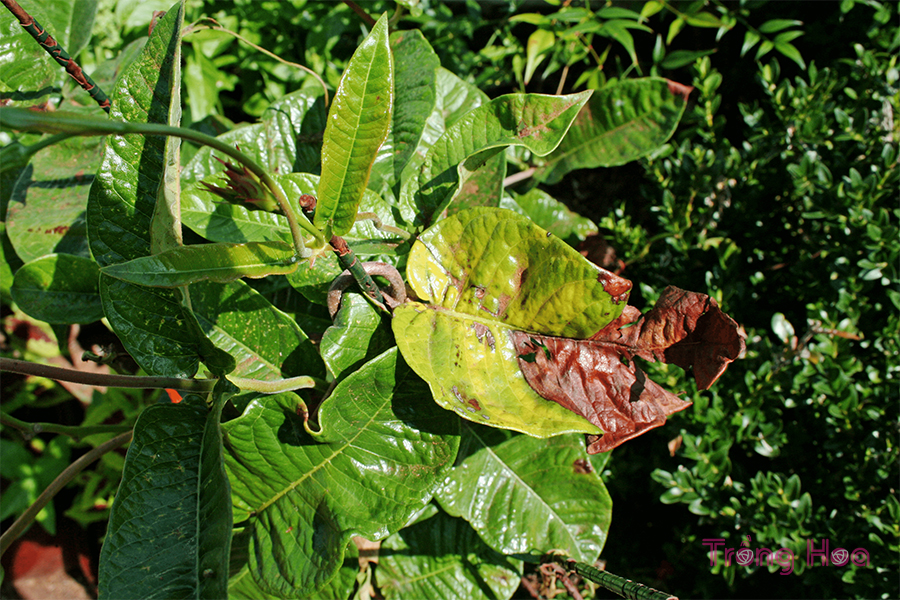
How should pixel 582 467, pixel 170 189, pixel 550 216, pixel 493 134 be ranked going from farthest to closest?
1. pixel 550 216
2. pixel 582 467
3. pixel 493 134
4. pixel 170 189

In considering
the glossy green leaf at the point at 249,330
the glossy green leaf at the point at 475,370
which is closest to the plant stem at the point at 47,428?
the glossy green leaf at the point at 249,330

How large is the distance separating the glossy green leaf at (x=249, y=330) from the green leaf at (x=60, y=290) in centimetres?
30

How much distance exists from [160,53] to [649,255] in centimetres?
140

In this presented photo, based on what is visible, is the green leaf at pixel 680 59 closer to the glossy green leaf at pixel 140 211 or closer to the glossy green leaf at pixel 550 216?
the glossy green leaf at pixel 550 216

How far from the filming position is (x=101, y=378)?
32.1 inches

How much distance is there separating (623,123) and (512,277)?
564 millimetres

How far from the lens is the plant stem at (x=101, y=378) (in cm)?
78

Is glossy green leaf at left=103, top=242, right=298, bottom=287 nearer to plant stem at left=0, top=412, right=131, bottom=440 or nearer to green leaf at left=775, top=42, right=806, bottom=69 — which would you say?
plant stem at left=0, top=412, right=131, bottom=440

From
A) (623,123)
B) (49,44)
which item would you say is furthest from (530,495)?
(49,44)

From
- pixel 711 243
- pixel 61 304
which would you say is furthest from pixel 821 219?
pixel 61 304

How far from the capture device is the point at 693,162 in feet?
5.25

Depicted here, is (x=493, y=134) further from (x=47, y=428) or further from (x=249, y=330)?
(x=47, y=428)

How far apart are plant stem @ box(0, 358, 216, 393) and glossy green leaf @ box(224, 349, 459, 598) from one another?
3.8 inches

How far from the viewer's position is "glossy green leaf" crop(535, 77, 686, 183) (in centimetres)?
118
